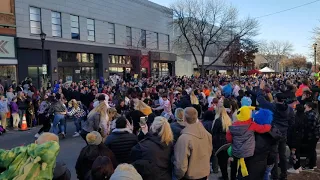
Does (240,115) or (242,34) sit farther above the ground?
(242,34)

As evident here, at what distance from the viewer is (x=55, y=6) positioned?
2775 centimetres

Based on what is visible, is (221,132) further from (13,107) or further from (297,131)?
(13,107)

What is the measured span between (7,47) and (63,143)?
15.6 m

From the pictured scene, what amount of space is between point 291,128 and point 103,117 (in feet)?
14.4

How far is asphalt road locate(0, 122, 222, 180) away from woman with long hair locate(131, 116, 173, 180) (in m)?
2.79

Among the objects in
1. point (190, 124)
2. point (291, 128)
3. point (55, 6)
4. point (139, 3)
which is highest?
point (139, 3)

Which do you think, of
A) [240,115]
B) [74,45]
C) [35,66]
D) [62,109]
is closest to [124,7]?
[74,45]

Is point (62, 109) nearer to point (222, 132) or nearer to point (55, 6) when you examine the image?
point (222, 132)

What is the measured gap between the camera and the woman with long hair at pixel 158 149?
171 inches

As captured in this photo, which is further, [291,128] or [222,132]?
[291,128]

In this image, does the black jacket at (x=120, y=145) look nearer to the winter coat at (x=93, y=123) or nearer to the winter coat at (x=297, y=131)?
the winter coat at (x=93, y=123)

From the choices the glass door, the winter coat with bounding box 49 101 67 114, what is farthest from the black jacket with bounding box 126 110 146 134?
the glass door

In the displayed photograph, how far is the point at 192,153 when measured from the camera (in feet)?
14.8

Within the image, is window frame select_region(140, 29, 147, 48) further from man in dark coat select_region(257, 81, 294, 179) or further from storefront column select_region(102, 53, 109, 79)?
man in dark coat select_region(257, 81, 294, 179)
